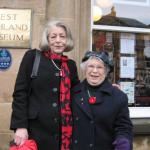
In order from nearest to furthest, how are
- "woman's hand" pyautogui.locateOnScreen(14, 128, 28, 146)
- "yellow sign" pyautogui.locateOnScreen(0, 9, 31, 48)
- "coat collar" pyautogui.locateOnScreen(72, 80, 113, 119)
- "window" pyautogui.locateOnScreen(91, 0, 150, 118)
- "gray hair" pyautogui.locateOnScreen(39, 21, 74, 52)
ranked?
"woman's hand" pyautogui.locateOnScreen(14, 128, 28, 146)
"coat collar" pyautogui.locateOnScreen(72, 80, 113, 119)
"gray hair" pyautogui.locateOnScreen(39, 21, 74, 52)
"yellow sign" pyautogui.locateOnScreen(0, 9, 31, 48)
"window" pyautogui.locateOnScreen(91, 0, 150, 118)

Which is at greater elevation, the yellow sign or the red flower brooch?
the yellow sign

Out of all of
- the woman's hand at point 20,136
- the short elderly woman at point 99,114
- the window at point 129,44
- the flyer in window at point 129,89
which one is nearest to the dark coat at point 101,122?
the short elderly woman at point 99,114

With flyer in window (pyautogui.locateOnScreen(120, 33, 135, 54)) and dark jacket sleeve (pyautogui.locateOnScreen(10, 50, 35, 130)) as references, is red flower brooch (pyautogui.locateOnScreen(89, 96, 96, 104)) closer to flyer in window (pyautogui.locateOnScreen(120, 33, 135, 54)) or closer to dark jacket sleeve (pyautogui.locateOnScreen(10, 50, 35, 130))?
dark jacket sleeve (pyautogui.locateOnScreen(10, 50, 35, 130))

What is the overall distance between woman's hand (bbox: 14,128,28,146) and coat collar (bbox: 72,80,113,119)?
16.9 inches

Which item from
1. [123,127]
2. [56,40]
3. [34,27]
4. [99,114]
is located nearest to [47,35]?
[56,40]

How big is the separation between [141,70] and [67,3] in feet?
4.59

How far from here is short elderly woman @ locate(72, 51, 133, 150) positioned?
3.39 m

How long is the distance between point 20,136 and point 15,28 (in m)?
2.18

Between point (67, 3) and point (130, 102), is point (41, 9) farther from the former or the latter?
point (130, 102)

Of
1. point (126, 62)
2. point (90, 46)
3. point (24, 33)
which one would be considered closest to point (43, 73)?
point (24, 33)

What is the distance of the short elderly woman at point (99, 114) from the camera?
133 inches

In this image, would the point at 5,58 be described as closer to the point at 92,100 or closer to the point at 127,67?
the point at 127,67

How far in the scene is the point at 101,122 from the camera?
Answer: 3393 mm

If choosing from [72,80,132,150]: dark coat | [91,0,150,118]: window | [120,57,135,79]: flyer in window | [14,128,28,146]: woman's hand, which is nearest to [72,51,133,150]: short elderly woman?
[72,80,132,150]: dark coat
